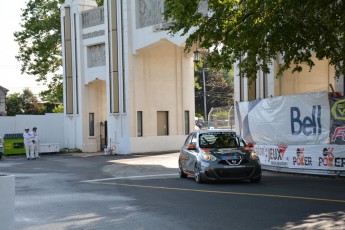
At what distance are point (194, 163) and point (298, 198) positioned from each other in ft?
15.8

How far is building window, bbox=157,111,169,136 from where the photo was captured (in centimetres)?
3665

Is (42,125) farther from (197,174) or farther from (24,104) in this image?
(24,104)

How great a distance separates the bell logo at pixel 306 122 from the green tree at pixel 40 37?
28.7 m

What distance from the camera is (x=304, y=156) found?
61.6 feet

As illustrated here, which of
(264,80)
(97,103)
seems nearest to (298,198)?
(264,80)

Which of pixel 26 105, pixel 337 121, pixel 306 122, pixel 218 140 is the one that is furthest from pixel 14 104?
pixel 337 121

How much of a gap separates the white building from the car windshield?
1557 cm

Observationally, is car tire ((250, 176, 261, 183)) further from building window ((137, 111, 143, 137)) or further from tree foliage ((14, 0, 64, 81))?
tree foliage ((14, 0, 64, 81))

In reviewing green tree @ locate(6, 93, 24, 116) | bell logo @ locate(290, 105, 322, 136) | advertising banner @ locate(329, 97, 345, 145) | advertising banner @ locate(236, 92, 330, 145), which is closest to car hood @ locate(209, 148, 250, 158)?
advertising banner @ locate(329, 97, 345, 145)

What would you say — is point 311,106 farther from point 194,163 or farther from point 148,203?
point 148,203

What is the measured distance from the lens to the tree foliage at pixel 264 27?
14820 millimetres

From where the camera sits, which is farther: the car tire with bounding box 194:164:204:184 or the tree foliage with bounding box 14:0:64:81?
the tree foliage with bounding box 14:0:64:81

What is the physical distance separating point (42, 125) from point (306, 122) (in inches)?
1120

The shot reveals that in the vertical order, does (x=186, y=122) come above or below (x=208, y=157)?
above
